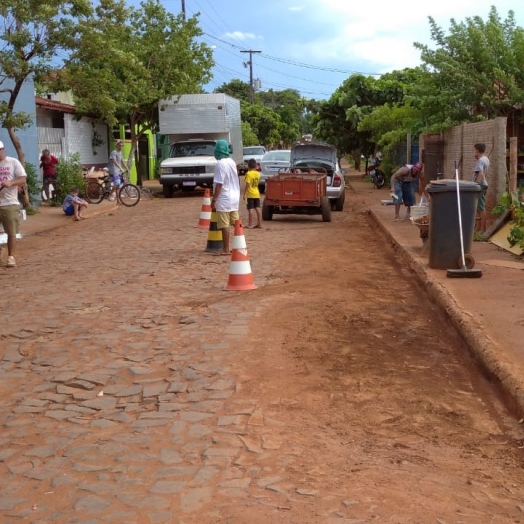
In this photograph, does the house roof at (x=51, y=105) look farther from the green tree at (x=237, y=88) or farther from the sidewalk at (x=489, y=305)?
the green tree at (x=237, y=88)

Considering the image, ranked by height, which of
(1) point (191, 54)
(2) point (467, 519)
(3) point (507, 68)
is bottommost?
(2) point (467, 519)

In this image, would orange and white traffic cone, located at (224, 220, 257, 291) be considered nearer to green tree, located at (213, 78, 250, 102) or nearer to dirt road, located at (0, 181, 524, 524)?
dirt road, located at (0, 181, 524, 524)

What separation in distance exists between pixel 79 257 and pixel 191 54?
19.9 m

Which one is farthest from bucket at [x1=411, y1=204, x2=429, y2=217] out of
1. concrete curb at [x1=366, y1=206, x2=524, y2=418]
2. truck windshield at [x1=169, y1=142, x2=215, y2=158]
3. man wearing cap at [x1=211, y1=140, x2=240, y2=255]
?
truck windshield at [x1=169, y1=142, x2=215, y2=158]

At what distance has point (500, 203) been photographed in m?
13.6

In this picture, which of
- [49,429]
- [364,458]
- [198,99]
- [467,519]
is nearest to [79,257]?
[49,429]

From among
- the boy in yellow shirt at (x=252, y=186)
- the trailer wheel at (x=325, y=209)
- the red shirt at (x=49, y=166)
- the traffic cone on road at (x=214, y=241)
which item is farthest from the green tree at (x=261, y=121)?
the traffic cone on road at (x=214, y=241)

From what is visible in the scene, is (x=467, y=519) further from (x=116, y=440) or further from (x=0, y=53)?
(x=0, y=53)

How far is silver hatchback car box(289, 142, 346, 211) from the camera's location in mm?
21281

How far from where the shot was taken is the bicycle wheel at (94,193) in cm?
2371

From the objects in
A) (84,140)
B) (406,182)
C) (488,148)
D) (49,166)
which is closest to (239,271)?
(488,148)

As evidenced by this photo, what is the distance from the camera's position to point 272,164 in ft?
88.3

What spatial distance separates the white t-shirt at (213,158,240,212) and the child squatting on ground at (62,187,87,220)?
28.7ft

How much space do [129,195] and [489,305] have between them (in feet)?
56.2
